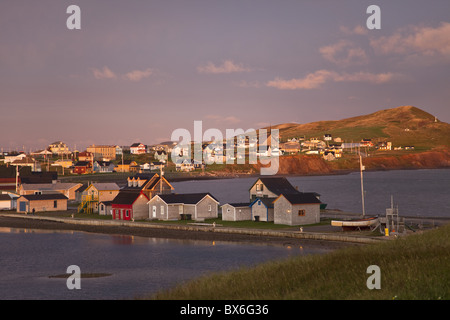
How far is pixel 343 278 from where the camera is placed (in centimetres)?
2170

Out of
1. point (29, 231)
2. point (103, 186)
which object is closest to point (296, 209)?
point (29, 231)

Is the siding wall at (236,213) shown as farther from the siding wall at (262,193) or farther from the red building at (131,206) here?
the red building at (131,206)

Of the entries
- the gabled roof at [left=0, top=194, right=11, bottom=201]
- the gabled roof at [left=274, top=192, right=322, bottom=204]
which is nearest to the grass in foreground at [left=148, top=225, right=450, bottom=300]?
the gabled roof at [left=274, top=192, right=322, bottom=204]

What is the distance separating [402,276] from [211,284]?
8.55 meters

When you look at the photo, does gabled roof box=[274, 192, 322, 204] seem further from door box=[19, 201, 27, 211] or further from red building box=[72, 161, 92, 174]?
red building box=[72, 161, 92, 174]

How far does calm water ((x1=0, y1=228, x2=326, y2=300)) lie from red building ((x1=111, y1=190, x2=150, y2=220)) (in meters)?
8.49

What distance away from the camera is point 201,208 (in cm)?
6147

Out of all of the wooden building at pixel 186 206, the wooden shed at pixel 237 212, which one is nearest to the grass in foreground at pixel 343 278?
the wooden shed at pixel 237 212

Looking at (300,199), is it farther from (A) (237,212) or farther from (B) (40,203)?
(B) (40,203)

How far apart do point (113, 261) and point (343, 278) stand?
24517mm

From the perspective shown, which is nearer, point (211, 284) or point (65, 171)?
point (211, 284)

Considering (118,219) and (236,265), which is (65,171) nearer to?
(118,219)

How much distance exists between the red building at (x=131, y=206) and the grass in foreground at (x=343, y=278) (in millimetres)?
39098
